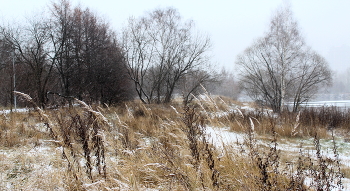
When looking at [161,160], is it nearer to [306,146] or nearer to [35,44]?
[306,146]

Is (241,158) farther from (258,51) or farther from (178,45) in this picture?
(258,51)

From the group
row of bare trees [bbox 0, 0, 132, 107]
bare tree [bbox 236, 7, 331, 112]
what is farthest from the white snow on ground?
bare tree [bbox 236, 7, 331, 112]

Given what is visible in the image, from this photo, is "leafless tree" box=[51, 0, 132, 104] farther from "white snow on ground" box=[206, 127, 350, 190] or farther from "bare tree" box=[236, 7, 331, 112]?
"bare tree" box=[236, 7, 331, 112]

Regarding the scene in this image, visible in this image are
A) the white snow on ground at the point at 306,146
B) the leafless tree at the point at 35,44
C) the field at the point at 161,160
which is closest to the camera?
the field at the point at 161,160

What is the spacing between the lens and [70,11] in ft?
37.4

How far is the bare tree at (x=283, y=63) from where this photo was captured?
15125 millimetres

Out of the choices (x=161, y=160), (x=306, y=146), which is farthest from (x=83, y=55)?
(x=306, y=146)

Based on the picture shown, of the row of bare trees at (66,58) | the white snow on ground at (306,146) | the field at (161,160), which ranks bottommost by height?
the white snow on ground at (306,146)

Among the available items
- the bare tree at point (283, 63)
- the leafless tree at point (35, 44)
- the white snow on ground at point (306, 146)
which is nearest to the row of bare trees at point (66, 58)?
the leafless tree at point (35, 44)

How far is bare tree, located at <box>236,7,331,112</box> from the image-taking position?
15.1 meters

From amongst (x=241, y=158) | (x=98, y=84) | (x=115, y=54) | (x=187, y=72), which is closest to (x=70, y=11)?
(x=115, y=54)

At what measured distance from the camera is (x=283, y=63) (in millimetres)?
14992

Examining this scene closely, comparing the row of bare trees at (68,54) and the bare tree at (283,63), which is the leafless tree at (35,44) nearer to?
the row of bare trees at (68,54)

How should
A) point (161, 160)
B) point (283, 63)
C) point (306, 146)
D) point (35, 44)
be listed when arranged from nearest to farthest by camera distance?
point (161, 160)
point (306, 146)
point (35, 44)
point (283, 63)
